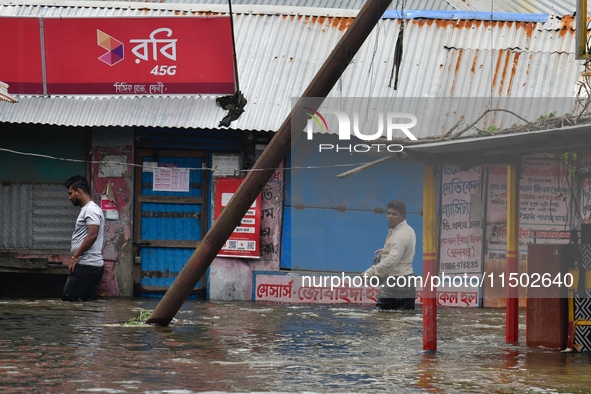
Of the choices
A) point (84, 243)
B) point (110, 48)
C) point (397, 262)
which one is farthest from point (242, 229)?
point (110, 48)

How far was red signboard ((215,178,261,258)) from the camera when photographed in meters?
15.2

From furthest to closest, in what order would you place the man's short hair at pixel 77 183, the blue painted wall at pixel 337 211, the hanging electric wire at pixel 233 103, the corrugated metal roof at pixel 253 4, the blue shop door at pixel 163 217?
the corrugated metal roof at pixel 253 4
the blue shop door at pixel 163 217
the blue painted wall at pixel 337 211
the hanging electric wire at pixel 233 103
the man's short hair at pixel 77 183

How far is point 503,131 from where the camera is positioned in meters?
9.45

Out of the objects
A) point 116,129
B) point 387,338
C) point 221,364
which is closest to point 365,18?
point 387,338

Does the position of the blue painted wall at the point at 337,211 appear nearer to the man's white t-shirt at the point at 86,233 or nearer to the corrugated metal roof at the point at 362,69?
the corrugated metal roof at the point at 362,69

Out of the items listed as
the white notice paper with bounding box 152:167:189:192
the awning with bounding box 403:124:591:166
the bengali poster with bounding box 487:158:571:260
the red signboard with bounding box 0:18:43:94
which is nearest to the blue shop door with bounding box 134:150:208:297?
the white notice paper with bounding box 152:167:189:192

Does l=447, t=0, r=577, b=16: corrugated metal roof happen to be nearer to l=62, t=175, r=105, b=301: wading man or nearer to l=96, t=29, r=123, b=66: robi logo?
l=96, t=29, r=123, b=66: robi logo

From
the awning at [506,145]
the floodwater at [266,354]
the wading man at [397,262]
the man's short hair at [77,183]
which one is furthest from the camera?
the man's short hair at [77,183]

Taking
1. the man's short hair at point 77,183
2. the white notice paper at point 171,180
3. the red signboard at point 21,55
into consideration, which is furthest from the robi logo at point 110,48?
the man's short hair at point 77,183

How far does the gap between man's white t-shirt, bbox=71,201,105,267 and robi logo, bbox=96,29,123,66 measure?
219 cm

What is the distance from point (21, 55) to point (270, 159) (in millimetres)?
5719

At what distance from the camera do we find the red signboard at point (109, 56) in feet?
49.3

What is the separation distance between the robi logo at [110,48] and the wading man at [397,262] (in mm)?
4494

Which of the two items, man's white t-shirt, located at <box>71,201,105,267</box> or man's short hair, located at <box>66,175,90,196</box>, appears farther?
man's short hair, located at <box>66,175,90,196</box>
